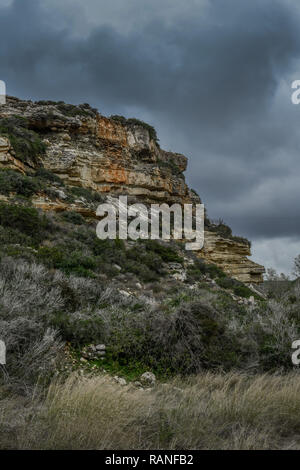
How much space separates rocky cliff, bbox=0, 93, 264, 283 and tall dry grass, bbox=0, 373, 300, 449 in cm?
1332

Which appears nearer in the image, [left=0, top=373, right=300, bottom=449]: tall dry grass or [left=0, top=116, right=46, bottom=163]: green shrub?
[left=0, top=373, right=300, bottom=449]: tall dry grass

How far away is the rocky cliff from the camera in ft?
62.4

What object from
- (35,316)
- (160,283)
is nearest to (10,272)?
(35,316)

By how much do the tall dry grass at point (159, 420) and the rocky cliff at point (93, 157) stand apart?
13320 millimetres

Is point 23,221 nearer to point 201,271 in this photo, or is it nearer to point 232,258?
point 201,271

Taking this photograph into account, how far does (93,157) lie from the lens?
79.5 feet

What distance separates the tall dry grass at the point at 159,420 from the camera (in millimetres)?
2389

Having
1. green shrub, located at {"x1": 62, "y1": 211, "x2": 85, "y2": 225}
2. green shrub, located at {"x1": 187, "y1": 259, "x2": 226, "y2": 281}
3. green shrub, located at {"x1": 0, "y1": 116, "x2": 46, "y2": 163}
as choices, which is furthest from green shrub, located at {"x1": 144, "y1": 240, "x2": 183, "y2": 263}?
green shrub, located at {"x1": 0, "y1": 116, "x2": 46, "y2": 163}

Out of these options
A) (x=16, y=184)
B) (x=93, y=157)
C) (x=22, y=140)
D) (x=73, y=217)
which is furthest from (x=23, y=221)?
(x=93, y=157)

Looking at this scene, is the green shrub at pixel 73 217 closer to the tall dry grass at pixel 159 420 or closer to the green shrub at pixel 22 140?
the green shrub at pixel 22 140

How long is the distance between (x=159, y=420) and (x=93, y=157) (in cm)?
2338

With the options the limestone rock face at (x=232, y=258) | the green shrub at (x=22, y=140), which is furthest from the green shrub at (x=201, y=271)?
the green shrub at (x=22, y=140)

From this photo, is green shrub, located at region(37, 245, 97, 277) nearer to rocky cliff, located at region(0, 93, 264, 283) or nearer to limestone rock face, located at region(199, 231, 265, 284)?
rocky cliff, located at region(0, 93, 264, 283)

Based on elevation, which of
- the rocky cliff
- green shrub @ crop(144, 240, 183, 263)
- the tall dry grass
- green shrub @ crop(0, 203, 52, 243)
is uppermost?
the rocky cliff
